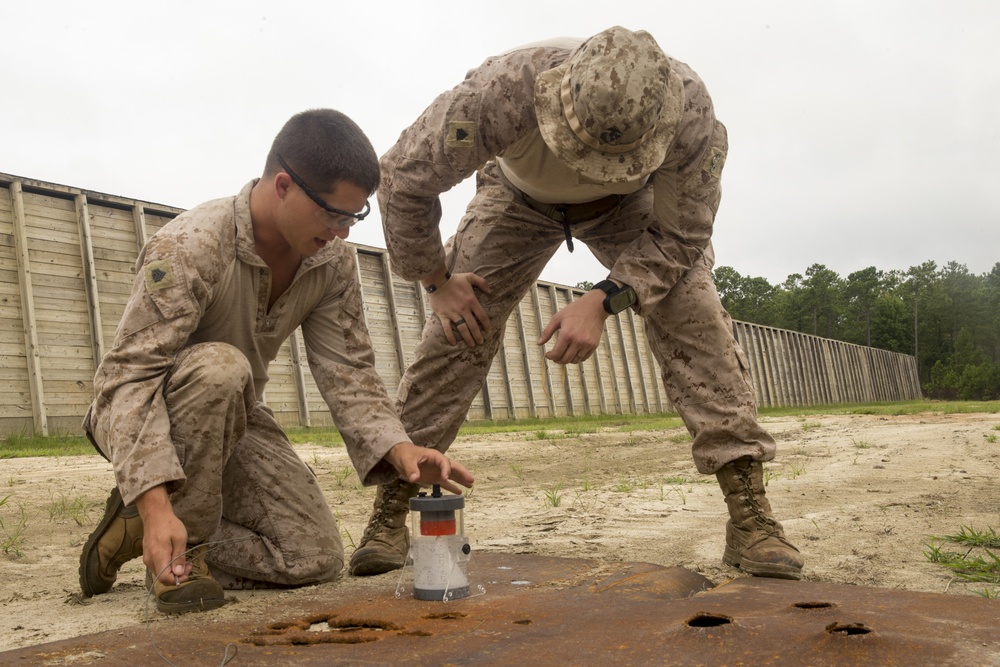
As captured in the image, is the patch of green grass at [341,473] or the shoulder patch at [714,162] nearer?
the shoulder patch at [714,162]

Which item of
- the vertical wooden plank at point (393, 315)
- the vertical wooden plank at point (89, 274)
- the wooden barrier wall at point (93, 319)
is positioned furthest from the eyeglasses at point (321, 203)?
the vertical wooden plank at point (393, 315)

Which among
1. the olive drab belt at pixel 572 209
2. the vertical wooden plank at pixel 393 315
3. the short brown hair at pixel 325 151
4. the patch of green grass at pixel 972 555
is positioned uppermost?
the vertical wooden plank at pixel 393 315

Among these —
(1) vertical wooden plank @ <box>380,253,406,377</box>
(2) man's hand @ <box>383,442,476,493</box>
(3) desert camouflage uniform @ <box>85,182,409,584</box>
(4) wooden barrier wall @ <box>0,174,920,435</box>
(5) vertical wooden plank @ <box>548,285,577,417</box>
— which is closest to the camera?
(3) desert camouflage uniform @ <box>85,182,409,584</box>

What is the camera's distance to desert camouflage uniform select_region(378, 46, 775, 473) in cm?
268

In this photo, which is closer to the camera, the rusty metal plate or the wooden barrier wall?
the rusty metal plate

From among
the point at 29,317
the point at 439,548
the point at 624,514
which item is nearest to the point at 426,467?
the point at 439,548

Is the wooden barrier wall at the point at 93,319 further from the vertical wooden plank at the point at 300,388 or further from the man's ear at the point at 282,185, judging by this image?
the man's ear at the point at 282,185

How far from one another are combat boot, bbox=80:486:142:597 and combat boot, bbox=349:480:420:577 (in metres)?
0.69

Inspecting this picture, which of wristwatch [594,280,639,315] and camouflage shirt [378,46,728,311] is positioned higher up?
camouflage shirt [378,46,728,311]

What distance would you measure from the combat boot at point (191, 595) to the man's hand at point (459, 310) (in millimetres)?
1177

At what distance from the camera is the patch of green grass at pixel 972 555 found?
8.30ft

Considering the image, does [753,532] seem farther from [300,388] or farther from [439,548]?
[300,388]

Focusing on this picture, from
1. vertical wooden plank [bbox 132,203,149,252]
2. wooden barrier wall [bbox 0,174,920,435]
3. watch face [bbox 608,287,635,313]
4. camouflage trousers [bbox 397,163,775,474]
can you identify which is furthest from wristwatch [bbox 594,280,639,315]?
vertical wooden plank [bbox 132,203,149,252]

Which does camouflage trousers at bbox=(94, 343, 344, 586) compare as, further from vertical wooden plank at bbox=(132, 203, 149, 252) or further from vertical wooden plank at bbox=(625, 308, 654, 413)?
vertical wooden plank at bbox=(625, 308, 654, 413)
